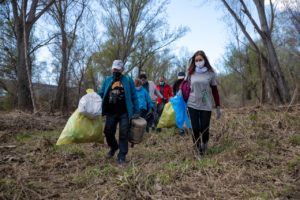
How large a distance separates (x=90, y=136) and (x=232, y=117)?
343cm

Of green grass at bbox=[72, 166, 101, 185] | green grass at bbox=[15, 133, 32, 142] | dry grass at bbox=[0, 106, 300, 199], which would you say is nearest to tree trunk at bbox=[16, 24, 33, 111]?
green grass at bbox=[15, 133, 32, 142]

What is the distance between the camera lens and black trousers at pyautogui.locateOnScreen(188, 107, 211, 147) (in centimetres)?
525

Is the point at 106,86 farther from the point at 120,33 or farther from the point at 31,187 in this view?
the point at 120,33

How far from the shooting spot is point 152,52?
30.3 metres

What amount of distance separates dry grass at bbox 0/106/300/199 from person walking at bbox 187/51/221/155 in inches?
13.0

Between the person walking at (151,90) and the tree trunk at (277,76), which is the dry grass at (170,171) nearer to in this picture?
the person walking at (151,90)

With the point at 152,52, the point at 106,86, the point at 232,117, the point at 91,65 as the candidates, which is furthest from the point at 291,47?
the point at 106,86

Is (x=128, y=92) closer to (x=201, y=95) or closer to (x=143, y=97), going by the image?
(x=201, y=95)

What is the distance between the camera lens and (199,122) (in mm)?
5316

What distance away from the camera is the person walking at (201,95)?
520cm

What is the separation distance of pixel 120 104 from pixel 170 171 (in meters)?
1.52

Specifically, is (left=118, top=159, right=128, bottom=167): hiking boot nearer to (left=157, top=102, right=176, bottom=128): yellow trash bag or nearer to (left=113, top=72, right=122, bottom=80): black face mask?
(left=113, top=72, right=122, bottom=80): black face mask

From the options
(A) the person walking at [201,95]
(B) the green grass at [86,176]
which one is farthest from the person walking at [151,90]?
(B) the green grass at [86,176]

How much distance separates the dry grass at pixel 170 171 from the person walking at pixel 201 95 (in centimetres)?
33
